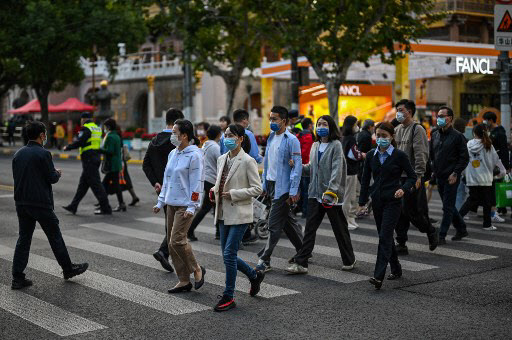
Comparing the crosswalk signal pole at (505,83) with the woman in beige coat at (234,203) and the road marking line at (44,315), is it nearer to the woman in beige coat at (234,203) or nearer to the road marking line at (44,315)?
the woman in beige coat at (234,203)

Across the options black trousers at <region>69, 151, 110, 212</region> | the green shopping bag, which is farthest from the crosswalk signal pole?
black trousers at <region>69, 151, 110, 212</region>

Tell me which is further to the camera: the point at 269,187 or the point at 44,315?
the point at 269,187

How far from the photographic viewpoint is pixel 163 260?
9.05m

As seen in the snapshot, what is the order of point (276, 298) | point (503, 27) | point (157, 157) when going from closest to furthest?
point (276, 298)
point (157, 157)
point (503, 27)

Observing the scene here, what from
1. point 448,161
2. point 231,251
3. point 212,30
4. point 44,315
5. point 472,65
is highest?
point 212,30

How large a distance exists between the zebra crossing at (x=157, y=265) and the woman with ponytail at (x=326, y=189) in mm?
239

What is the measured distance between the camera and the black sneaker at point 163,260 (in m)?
9.03

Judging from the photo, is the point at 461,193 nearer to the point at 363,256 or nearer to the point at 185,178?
the point at 363,256

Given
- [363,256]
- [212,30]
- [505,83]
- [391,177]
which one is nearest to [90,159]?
[363,256]

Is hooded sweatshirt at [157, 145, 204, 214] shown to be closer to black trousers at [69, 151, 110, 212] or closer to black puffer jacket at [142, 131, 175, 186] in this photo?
black puffer jacket at [142, 131, 175, 186]

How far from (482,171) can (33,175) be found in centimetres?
758

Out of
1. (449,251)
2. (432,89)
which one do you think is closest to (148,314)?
(449,251)

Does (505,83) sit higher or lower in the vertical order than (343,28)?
lower

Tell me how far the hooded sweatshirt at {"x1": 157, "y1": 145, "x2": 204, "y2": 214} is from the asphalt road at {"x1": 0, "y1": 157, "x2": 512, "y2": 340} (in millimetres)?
956
